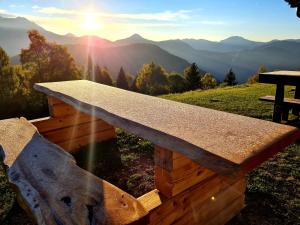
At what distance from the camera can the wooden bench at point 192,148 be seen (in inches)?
72.6

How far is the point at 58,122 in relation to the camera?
516 cm

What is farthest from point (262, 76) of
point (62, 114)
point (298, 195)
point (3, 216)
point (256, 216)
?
point (3, 216)

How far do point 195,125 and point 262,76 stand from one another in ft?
17.4

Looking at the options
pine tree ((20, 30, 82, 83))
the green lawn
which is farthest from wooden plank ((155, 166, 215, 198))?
pine tree ((20, 30, 82, 83))

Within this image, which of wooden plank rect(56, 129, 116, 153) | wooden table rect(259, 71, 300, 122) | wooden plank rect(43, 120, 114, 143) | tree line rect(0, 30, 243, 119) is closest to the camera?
wooden plank rect(43, 120, 114, 143)

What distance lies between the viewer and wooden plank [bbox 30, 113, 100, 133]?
193 inches

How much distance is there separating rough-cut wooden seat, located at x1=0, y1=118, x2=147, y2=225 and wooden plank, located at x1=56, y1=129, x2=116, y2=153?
8.12ft

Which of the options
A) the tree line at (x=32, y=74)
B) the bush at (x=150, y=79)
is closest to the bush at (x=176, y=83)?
the bush at (x=150, y=79)

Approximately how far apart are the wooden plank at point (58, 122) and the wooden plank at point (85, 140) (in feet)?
1.07

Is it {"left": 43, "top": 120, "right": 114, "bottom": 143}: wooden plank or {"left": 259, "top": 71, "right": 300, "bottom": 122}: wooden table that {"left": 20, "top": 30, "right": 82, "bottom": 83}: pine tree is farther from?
{"left": 259, "top": 71, "right": 300, "bottom": 122}: wooden table

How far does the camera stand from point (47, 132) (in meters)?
5.07

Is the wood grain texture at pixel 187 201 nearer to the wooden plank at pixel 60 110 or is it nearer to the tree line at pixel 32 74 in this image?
the wooden plank at pixel 60 110

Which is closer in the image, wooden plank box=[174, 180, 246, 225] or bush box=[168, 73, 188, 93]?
wooden plank box=[174, 180, 246, 225]

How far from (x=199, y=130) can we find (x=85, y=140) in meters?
3.81
